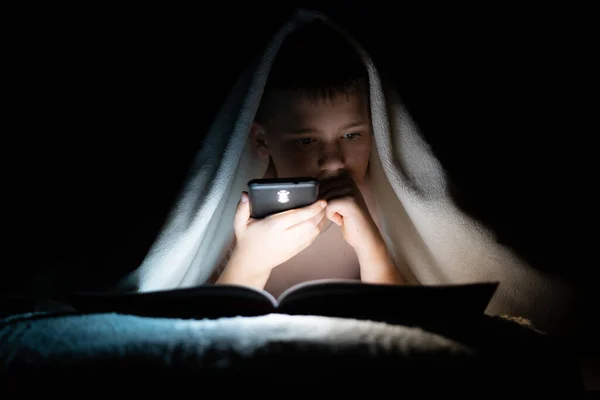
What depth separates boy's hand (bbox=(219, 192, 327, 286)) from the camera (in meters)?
1.16

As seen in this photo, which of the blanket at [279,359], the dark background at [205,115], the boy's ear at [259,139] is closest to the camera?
the blanket at [279,359]

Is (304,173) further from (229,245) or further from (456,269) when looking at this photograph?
(456,269)

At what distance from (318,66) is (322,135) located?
0.16 m

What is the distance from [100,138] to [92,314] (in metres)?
0.43

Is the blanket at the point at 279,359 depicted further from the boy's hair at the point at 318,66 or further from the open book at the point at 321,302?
the boy's hair at the point at 318,66

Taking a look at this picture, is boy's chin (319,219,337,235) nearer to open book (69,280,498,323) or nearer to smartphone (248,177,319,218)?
smartphone (248,177,319,218)

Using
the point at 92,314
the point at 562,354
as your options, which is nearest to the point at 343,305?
the point at 562,354

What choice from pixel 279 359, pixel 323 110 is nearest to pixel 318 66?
pixel 323 110

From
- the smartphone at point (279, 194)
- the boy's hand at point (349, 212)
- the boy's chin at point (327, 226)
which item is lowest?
the boy's chin at point (327, 226)

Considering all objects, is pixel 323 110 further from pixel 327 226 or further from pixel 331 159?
pixel 327 226

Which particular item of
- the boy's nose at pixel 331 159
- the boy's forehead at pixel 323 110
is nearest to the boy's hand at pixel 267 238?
the boy's nose at pixel 331 159

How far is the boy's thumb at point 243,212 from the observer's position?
1206 millimetres

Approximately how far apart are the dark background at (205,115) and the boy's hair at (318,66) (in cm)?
10

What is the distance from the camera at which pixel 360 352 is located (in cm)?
71
